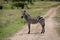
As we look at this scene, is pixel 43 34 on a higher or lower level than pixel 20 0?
higher

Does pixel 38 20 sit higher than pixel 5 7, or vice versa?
pixel 38 20

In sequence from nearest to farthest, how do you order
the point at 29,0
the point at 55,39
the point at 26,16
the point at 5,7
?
the point at 55,39 → the point at 26,16 → the point at 5,7 → the point at 29,0

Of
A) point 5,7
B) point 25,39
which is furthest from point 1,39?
point 5,7

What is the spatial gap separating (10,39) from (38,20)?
2.56 m

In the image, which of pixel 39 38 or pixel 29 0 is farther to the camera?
pixel 29 0

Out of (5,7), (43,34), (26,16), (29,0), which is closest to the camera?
(43,34)

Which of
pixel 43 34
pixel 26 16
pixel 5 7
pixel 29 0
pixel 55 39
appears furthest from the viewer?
pixel 29 0

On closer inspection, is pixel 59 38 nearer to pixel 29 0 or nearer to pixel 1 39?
pixel 1 39

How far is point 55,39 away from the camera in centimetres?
1182

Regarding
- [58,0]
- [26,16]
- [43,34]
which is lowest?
[58,0]

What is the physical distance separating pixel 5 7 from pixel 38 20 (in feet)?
83.0

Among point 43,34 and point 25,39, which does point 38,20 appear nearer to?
point 43,34

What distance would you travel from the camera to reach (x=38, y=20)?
1381 centimetres

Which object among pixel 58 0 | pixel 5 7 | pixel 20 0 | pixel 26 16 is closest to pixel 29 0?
pixel 20 0
